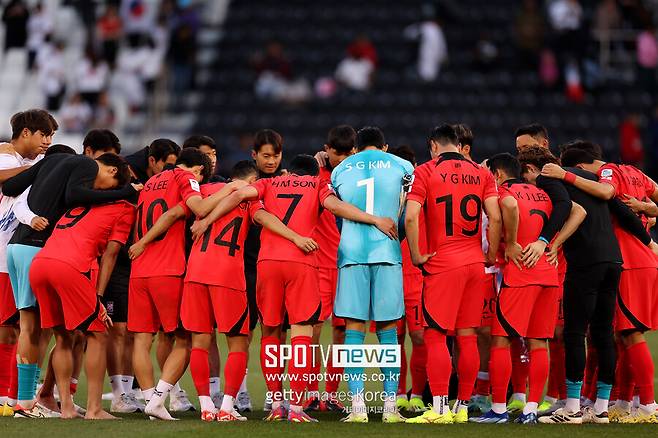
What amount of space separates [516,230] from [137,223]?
119 inches

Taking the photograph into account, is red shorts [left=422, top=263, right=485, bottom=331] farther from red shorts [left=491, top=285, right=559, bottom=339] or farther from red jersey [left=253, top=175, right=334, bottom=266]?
red jersey [left=253, top=175, right=334, bottom=266]

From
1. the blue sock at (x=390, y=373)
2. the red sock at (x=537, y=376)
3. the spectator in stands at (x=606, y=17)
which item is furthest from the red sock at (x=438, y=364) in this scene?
the spectator in stands at (x=606, y=17)

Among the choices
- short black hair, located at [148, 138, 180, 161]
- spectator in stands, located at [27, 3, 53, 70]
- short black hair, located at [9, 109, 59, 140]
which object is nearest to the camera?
short black hair, located at [9, 109, 59, 140]

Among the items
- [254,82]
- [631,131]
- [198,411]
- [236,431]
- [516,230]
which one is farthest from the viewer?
[254,82]

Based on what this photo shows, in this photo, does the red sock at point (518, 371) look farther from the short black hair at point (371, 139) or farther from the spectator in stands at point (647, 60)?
the spectator in stands at point (647, 60)

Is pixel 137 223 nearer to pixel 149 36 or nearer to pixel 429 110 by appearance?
pixel 429 110

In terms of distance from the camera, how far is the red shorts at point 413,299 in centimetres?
1041

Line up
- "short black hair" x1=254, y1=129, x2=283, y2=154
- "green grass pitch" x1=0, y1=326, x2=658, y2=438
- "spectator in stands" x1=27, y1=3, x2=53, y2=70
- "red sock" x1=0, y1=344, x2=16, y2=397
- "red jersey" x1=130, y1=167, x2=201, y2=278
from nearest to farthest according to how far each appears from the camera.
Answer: "green grass pitch" x1=0, y1=326, x2=658, y2=438, "red jersey" x1=130, y1=167, x2=201, y2=278, "red sock" x1=0, y1=344, x2=16, y2=397, "short black hair" x1=254, y1=129, x2=283, y2=154, "spectator in stands" x1=27, y1=3, x2=53, y2=70

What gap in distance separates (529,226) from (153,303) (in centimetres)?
303

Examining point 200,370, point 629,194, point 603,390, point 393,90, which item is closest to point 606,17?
point 393,90

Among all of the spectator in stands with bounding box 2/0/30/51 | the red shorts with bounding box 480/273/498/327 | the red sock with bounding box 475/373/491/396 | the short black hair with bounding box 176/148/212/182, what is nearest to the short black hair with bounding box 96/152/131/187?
the short black hair with bounding box 176/148/212/182

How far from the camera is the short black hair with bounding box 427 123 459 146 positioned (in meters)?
9.69

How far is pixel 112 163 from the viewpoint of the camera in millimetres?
9883

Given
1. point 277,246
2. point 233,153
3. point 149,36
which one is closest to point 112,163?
point 277,246
